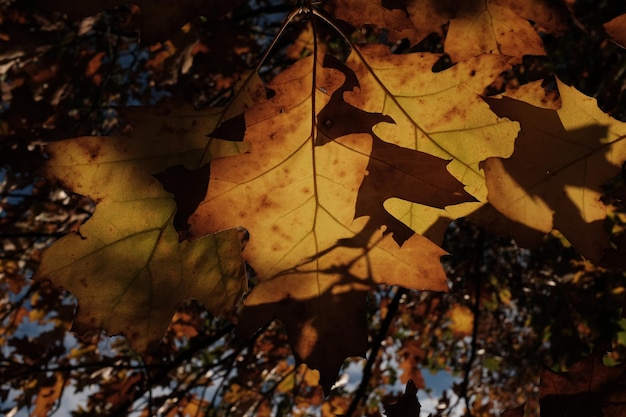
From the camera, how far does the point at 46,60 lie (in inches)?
154

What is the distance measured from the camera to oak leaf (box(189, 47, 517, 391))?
4.00 ft

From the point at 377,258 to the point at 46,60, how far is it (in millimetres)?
3669

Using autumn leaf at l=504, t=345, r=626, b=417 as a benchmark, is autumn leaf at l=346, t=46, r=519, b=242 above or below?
above

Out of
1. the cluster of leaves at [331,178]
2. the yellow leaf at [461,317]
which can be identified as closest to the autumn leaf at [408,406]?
the cluster of leaves at [331,178]

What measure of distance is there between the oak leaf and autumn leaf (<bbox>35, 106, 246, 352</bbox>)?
19 centimetres

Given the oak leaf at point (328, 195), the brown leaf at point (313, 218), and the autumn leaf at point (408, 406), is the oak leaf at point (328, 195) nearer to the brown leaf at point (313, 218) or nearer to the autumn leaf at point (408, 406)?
the brown leaf at point (313, 218)

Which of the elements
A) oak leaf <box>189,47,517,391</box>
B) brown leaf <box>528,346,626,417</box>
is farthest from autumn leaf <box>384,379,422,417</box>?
brown leaf <box>528,346,626,417</box>

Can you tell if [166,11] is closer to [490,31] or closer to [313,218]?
[313,218]

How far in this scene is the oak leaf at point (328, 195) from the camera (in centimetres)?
122

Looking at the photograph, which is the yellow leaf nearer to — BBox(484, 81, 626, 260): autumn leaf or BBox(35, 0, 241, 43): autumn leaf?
BBox(484, 81, 626, 260): autumn leaf

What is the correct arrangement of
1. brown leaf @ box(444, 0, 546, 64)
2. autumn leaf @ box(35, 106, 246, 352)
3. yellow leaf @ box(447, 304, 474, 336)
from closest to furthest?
autumn leaf @ box(35, 106, 246, 352) → brown leaf @ box(444, 0, 546, 64) → yellow leaf @ box(447, 304, 474, 336)

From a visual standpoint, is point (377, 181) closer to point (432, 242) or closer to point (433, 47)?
point (432, 242)

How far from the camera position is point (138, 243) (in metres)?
1.37

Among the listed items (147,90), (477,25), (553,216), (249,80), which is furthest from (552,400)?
(147,90)
